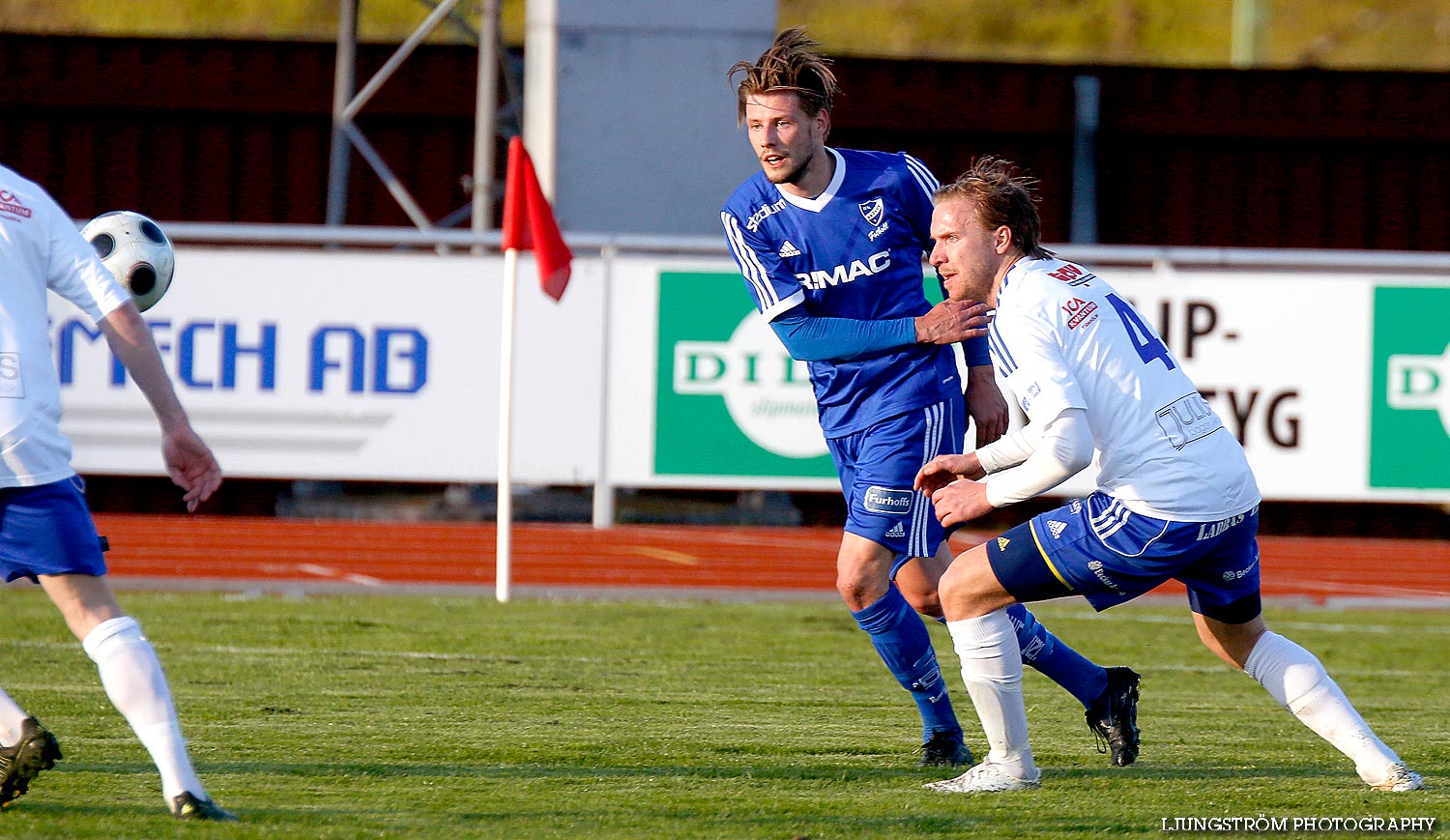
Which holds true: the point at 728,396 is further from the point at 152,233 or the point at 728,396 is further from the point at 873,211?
the point at 152,233

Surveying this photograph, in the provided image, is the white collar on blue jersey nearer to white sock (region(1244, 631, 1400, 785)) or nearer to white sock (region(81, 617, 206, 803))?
white sock (region(1244, 631, 1400, 785))

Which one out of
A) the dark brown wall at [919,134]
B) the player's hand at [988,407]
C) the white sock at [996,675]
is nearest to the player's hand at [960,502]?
the white sock at [996,675]

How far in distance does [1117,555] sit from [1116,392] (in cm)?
43

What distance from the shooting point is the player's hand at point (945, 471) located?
480cm

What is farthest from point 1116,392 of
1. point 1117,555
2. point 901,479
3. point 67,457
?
point 67,457

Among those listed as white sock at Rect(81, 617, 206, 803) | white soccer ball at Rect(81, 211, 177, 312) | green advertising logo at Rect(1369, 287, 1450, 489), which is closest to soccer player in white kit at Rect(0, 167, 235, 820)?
white sock at Rect(81, 617, 206, 803)

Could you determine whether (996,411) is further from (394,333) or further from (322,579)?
(394,333)

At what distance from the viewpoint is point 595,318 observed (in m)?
12.9

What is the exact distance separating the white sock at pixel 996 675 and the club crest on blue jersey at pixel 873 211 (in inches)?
53.4

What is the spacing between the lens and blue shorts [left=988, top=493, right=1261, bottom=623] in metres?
4.77

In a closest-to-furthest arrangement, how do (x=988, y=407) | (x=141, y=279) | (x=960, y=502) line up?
1. (x=960, y=502)
2. (x=141, y=279)
3. (x=988, y=407)

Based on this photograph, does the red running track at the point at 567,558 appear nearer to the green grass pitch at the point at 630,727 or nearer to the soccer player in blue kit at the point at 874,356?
the green grass pitch at the point at 630,727

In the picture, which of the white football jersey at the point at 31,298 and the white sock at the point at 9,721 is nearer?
the white football jersey at the point at 31,298

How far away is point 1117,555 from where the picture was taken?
480 cm
